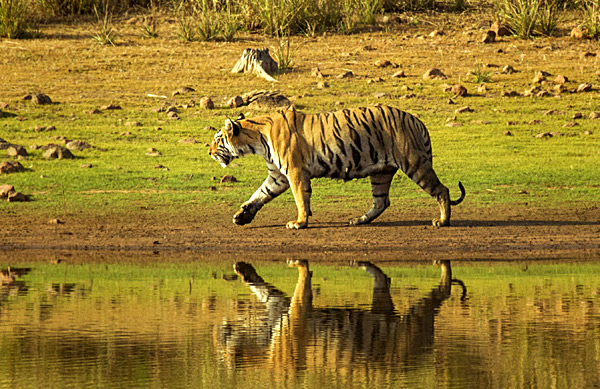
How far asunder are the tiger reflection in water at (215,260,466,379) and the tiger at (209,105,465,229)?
11.7ft

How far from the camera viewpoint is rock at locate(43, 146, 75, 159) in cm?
1664

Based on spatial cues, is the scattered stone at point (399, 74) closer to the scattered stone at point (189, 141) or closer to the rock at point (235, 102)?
the rock at point (235, 102)

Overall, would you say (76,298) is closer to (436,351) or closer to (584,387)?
(436,351)

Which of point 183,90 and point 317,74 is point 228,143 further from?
point 317,74

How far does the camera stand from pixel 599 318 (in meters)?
8.26

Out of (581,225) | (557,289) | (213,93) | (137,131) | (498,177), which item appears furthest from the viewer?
(213,93)

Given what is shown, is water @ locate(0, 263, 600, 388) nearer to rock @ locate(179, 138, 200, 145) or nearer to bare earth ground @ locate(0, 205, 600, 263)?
bare earth ground @ locate(0, 205, 600, 263)

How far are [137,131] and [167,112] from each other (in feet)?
3.23

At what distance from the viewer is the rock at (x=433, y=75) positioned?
20188 millimetres

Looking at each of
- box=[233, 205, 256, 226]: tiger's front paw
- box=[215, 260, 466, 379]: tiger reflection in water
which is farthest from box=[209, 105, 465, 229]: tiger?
box=[215, 260, 466, 379]: tiger reflection in water

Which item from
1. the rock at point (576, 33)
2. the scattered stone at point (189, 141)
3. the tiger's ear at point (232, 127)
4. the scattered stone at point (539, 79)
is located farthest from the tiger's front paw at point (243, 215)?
the rock at point (576, 33)

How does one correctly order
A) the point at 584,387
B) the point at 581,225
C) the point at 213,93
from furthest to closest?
the point at 213,93, the point at 581,225, the point at 584,387

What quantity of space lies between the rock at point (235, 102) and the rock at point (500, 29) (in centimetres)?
611

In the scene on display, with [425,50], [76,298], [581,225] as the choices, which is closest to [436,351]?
[76,298]
